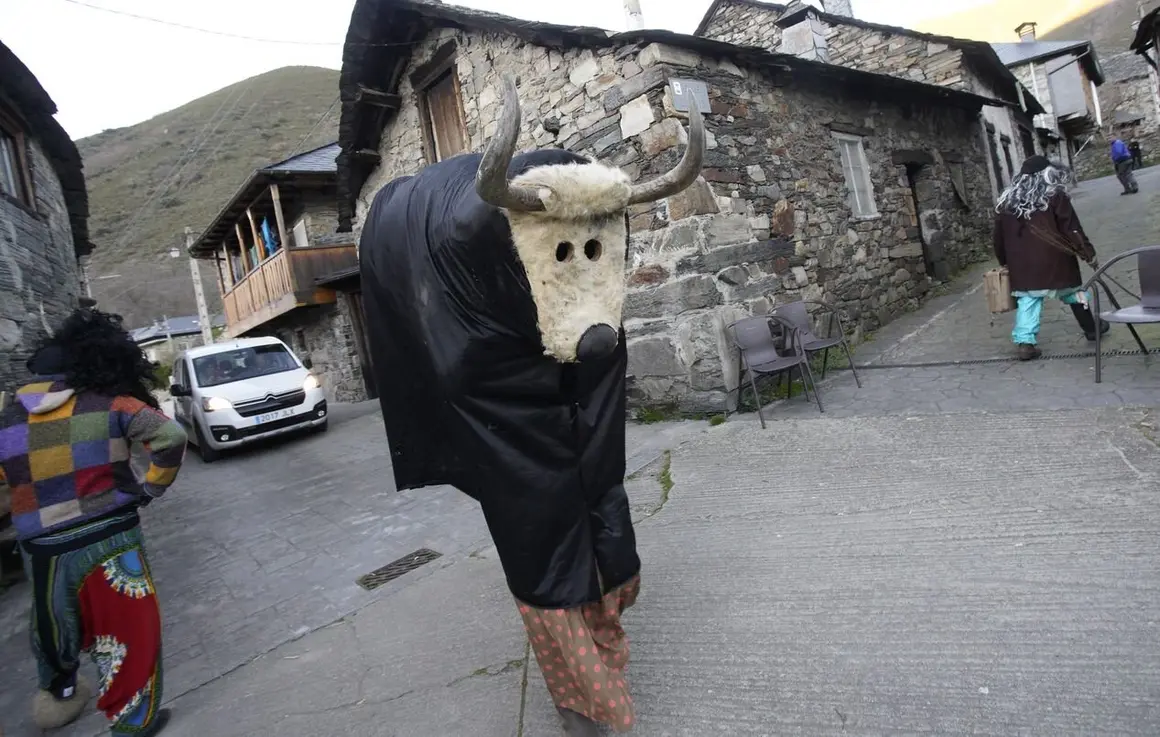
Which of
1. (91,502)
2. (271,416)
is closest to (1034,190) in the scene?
(91,502)

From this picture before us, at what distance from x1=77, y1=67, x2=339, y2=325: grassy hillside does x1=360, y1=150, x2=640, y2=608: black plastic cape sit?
2895cm

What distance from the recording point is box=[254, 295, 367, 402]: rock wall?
14.3 metres

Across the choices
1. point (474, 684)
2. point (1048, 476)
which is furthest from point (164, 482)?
point (1048, 476)

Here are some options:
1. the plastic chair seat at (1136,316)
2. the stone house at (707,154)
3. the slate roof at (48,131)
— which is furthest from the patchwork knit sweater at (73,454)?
the slate roof at (48,131)

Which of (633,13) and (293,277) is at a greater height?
(633,13)

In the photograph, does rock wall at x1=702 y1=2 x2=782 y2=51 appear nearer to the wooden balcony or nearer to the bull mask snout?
the wooden balcony

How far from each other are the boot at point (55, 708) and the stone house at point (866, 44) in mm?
12366

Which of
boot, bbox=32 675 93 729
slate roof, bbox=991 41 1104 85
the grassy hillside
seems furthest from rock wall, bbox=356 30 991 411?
the grassy hillside

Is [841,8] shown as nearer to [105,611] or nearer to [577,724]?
[577,724]

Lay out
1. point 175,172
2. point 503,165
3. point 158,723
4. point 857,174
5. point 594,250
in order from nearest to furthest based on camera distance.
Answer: point 503,165
point 594,250
point 158,723
point 857,174
point 175,172

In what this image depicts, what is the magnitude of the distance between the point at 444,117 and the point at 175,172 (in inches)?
2523

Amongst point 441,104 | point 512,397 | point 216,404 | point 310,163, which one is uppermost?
point 310,163

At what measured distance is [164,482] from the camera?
2.39m

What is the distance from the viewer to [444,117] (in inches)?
328
